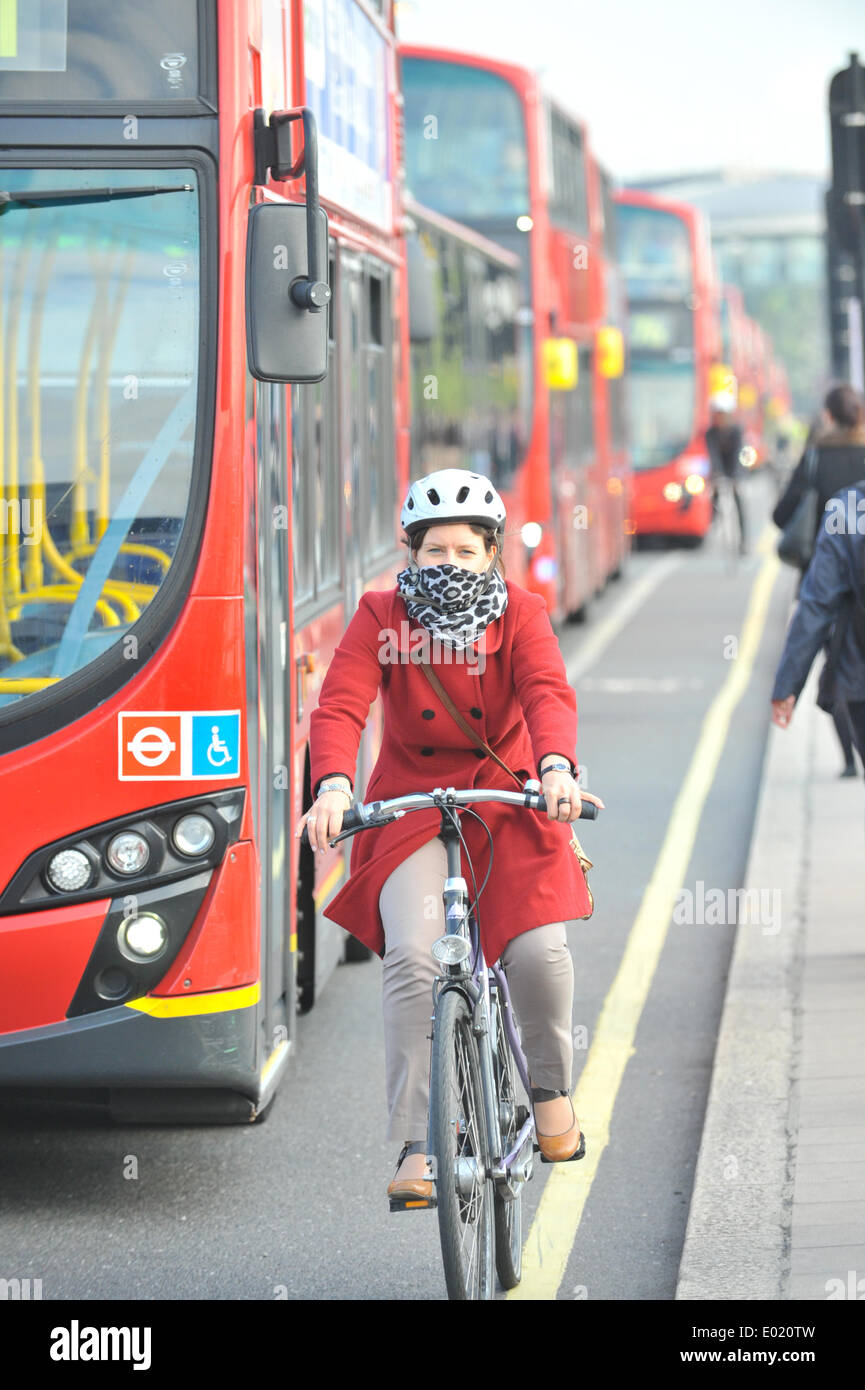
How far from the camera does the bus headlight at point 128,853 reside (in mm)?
4809

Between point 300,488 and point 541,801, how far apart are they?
2212 millimetres

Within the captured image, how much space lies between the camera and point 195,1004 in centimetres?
486

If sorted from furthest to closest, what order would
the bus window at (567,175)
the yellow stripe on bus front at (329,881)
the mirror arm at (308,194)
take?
1. the bus window at (567,175)
2. the yellow stripe on bus front at (329,881)
3. the mirror arm at (308,194)

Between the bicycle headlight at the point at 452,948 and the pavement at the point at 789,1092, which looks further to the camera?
the pavement at the point at 789,1092

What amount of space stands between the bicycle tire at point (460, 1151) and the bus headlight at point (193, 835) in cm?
97

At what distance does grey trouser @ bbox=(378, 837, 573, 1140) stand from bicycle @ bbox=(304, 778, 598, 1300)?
51mm

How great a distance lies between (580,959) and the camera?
7.71 metres

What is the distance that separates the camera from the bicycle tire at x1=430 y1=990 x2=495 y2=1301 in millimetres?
3916

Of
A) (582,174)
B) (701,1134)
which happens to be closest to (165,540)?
(701,1134)

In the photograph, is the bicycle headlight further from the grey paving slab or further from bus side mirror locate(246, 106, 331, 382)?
bus side mirror locate(246, 106, 331, 382)

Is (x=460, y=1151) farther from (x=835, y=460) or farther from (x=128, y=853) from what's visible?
(x=835, y=460)

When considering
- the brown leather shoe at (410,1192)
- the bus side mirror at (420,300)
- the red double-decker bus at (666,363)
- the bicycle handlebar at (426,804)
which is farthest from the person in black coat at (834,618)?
the red double-decker bus at (666,363)

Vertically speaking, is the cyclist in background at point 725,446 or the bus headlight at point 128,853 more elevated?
the cyclist in background at point 725,446

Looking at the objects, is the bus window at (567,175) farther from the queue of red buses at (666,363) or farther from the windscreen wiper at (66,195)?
the windscreen wiper at (66,195)
